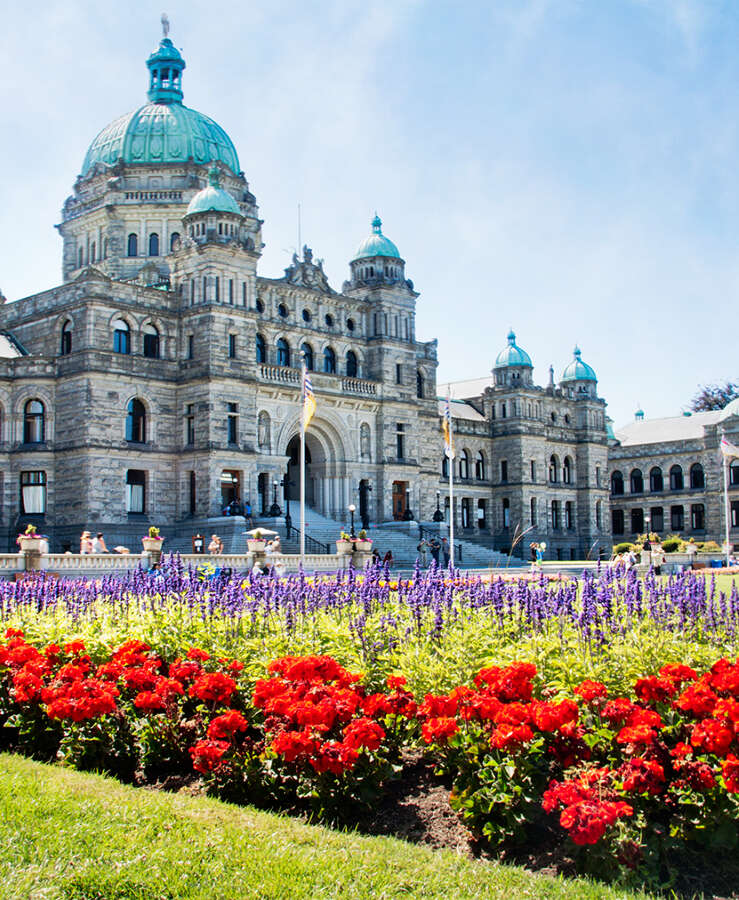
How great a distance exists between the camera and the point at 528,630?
12.9 m

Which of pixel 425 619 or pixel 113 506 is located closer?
pixel 425 619

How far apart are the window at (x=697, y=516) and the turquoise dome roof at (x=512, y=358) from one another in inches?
802

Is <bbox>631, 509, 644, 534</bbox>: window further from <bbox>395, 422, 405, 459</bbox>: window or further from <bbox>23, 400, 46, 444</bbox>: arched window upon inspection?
<bbox>23, 400, 46, 444</bbox>: arched window

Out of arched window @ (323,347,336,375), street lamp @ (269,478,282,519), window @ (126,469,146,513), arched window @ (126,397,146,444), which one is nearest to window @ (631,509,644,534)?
arched window @ (323,347,336,375)

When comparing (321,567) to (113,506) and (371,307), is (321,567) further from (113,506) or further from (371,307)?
(371,307)

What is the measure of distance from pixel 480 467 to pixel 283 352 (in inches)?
901

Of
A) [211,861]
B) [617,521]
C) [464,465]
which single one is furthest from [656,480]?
[211,861]

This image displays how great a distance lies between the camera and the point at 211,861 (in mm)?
7340

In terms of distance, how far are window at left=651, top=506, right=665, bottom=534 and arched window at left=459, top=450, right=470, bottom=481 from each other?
72.7 feet

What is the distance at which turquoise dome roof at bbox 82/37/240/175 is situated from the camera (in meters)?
53.9

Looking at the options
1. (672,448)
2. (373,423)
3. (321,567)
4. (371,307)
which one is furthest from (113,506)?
(672,448)

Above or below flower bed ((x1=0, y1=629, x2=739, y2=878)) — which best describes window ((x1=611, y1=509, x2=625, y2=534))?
above

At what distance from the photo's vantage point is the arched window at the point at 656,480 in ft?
266

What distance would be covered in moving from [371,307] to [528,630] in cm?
4176
